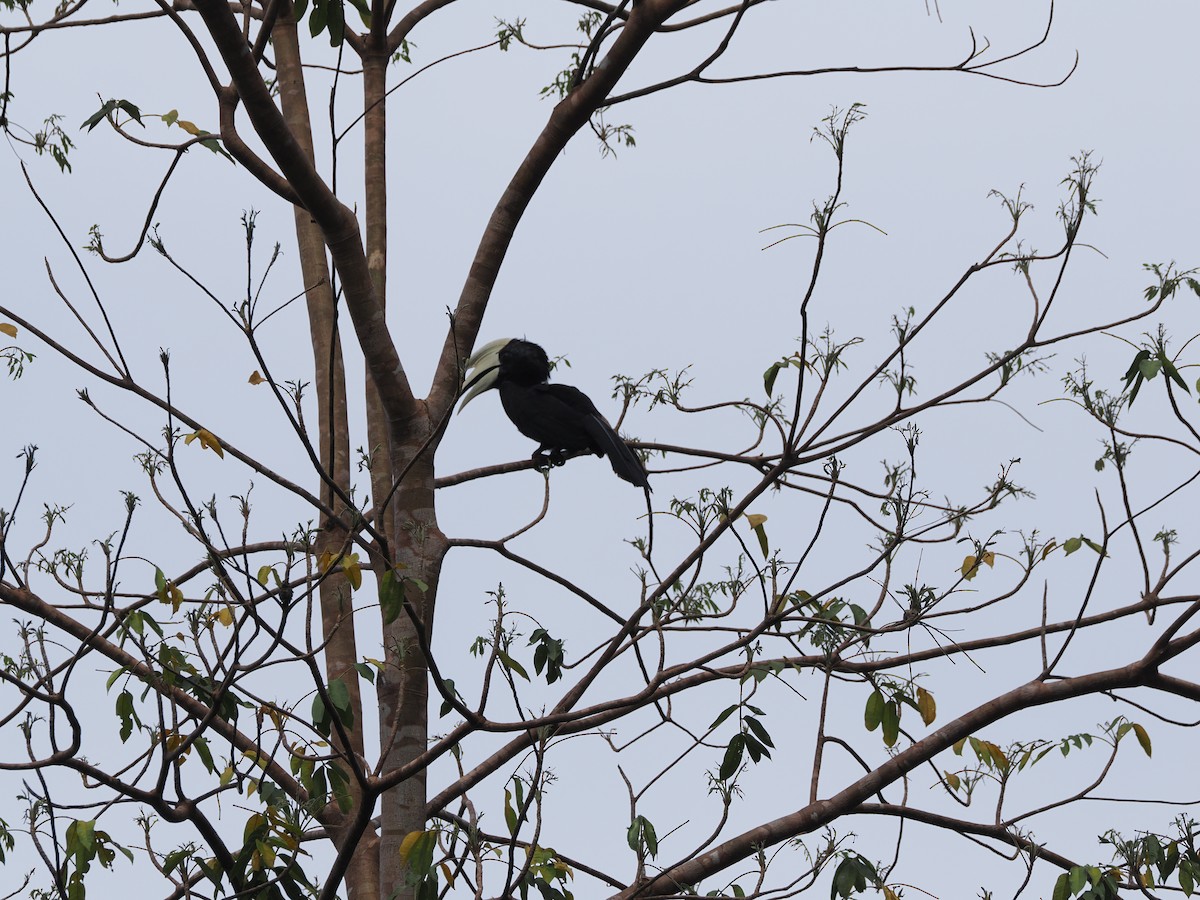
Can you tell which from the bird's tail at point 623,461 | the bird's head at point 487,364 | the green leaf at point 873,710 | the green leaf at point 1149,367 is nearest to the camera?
the green leaf at point 1149,367

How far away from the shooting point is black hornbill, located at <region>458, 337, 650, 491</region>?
541 cm

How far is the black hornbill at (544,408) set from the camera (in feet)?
17.8

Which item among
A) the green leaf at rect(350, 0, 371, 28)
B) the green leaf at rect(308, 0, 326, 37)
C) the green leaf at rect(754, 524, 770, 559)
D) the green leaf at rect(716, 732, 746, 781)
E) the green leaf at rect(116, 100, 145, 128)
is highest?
the green leaf at rect(350, 0, 371, 28)

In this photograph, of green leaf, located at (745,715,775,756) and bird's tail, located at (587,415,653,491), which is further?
bird's tail, located at (587,415,653,491)

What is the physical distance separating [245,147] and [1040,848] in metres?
3.44

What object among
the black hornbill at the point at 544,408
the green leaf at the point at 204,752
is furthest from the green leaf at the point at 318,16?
the green leaf at the point at 204,752

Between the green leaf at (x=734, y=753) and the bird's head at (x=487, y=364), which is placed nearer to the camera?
the green leaf at (x=734, y=753)

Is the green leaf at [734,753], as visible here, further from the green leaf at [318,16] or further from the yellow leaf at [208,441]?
the green leaf at [318,16]

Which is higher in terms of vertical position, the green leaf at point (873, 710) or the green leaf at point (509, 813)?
the green leaf at point (873, 710)

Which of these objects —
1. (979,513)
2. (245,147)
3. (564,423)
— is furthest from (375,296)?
(979,513)

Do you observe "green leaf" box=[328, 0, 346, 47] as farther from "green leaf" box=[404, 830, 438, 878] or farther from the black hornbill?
"green leaf" box=[404, 830, 438, 878]

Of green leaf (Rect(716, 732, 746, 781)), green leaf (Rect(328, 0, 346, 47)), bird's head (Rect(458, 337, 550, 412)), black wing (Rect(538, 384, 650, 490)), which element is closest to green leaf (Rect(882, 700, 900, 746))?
green leaf (Rect(716, 732, 746, 781))

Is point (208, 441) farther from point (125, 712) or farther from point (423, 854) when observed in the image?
point (423, 854)

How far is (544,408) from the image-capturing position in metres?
6.27
